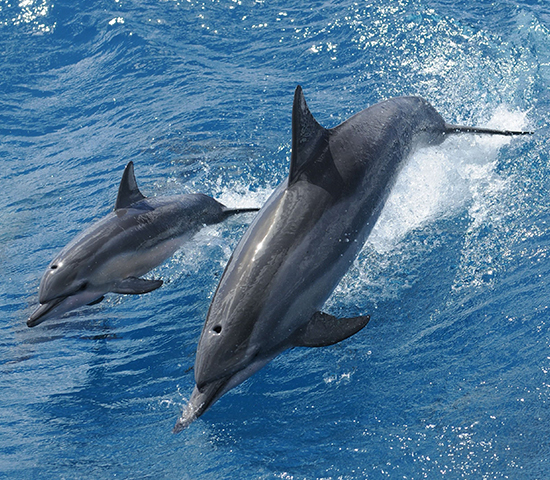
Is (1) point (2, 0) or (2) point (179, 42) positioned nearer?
(2) point (179, 42)

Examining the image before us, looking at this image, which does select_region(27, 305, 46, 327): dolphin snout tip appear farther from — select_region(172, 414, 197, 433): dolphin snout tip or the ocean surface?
select_region(172, 414, 197, 433): dolphin snout tip

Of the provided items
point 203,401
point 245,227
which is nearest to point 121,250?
point 245,227

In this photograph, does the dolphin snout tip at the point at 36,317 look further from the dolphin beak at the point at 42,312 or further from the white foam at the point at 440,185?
the white foam at the point at 440,185

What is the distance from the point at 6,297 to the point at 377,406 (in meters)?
5.56

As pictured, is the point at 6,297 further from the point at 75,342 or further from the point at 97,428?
the point at 97,428

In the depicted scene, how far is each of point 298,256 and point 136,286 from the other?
246cm

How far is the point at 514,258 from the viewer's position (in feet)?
25.7

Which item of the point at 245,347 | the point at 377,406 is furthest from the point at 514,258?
the point at 245,347

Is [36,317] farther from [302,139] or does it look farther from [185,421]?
[302,139]

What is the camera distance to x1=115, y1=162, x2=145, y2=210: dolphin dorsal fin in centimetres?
802

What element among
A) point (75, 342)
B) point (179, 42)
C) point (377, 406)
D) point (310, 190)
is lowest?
point (377, 406)

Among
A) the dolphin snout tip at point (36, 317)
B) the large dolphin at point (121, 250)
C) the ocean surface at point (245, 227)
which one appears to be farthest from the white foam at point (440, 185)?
the dolphin snout tip at point (36, 317)

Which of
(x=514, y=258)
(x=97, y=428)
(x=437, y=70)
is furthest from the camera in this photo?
(x=437, y=70)

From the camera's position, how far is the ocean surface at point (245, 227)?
6082 millimetres
